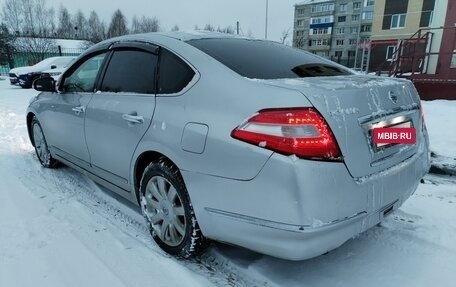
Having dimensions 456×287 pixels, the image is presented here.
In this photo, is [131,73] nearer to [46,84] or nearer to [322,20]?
[46,84]

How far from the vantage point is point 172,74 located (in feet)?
8.21

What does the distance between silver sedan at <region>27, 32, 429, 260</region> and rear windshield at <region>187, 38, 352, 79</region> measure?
0.02 m

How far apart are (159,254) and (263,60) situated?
1582mm

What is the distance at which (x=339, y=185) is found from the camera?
6.00 ft

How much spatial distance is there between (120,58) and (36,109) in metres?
1.99

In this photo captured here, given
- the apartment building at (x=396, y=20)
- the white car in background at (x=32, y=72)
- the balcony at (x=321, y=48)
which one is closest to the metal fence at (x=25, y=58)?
the white car in background at (x=32, y=72)

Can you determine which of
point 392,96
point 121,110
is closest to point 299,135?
point 392,96

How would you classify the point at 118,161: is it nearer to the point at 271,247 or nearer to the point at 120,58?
the point at 120,58

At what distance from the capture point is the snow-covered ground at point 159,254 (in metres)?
2.27

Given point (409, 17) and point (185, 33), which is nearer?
point (185, 33)

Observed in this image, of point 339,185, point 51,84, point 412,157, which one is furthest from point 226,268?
point 51,84

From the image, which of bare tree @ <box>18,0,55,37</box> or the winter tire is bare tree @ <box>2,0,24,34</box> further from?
the winter tire

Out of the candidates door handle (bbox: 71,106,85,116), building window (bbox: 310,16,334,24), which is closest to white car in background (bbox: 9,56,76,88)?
door handle (bbox: 71,106,85,116)

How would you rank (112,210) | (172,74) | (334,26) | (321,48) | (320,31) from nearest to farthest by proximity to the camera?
1. (172,74)
2. (112,210)
3. (334,26)
4. (321,48)
5. (320,31)
